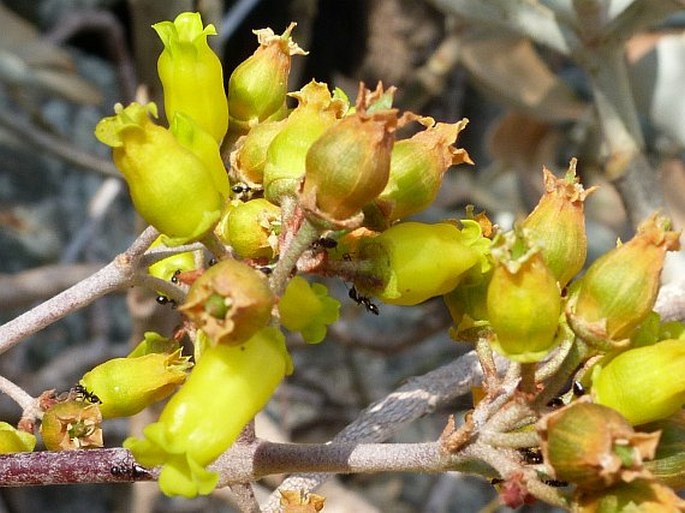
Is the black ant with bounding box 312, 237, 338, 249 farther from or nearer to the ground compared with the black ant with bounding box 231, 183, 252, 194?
nearer to the ground

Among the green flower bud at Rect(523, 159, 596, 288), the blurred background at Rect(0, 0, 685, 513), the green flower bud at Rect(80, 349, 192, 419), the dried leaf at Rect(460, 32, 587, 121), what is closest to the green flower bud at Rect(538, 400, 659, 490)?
the green flower bud at Rect(523, 159, 596, 288)

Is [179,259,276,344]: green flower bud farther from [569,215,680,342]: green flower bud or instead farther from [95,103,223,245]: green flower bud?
[569,215,680,342]: green flower bud

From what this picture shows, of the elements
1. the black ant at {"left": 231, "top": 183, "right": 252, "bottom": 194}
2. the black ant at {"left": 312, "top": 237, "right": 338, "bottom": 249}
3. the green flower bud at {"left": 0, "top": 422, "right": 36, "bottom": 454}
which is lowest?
the green flower bud at {"left": 0, "top": 422, "right": 36, "bottom": 454}

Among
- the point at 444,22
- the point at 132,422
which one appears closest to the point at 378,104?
the point at 132,422

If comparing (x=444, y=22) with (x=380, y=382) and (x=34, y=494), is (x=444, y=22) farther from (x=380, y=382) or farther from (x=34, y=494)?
(x=34, y=494)

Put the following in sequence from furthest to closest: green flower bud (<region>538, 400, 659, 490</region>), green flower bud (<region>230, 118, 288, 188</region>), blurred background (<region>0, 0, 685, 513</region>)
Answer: blurred background (<region>0, 0, 685, 513</region>) → green flower bud (<region>230, 118, 288, 188</region>) → green flower bud (<region>538, 400, 659, 490</region>)

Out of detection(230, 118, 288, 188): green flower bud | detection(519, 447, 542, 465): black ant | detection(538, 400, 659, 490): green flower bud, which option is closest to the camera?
detection(538, 400, 659, 490): green flower bud

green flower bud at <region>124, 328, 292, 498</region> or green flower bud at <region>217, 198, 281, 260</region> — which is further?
green flower bud at <region>217, 198, 281, 260</region>
